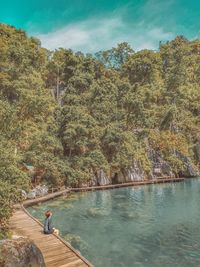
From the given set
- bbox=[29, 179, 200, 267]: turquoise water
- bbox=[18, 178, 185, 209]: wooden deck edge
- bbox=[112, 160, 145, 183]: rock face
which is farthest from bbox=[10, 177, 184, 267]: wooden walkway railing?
bbox=[112, 160, 145, 183]: rock face

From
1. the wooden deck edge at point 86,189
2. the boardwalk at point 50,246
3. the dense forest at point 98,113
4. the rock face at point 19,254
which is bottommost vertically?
the wooden deck edge at point 86,189

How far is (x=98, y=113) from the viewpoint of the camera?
34.2 m

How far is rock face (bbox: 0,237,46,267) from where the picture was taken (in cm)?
633

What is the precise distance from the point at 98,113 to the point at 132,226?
20518 mm

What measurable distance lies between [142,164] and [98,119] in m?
8.00

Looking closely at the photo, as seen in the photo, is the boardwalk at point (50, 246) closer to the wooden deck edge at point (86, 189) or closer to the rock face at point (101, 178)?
the wooden deck edge at point (86, 189)

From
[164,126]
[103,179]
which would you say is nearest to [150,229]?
[103,179]

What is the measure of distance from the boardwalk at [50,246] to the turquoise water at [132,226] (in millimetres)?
1432

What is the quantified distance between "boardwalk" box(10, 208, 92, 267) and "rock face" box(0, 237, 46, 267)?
1.74m

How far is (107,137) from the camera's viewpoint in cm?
3145

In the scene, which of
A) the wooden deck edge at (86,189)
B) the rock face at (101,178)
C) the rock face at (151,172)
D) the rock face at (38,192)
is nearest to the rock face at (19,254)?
the wooden deck edge at (86,189)

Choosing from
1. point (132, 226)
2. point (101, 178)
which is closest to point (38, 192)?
point (101, 178)

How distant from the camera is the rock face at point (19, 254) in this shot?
20.8 feet

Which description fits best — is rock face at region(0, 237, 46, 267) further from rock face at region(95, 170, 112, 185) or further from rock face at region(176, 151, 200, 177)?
rock face at region(176, 151, 200, 177)
